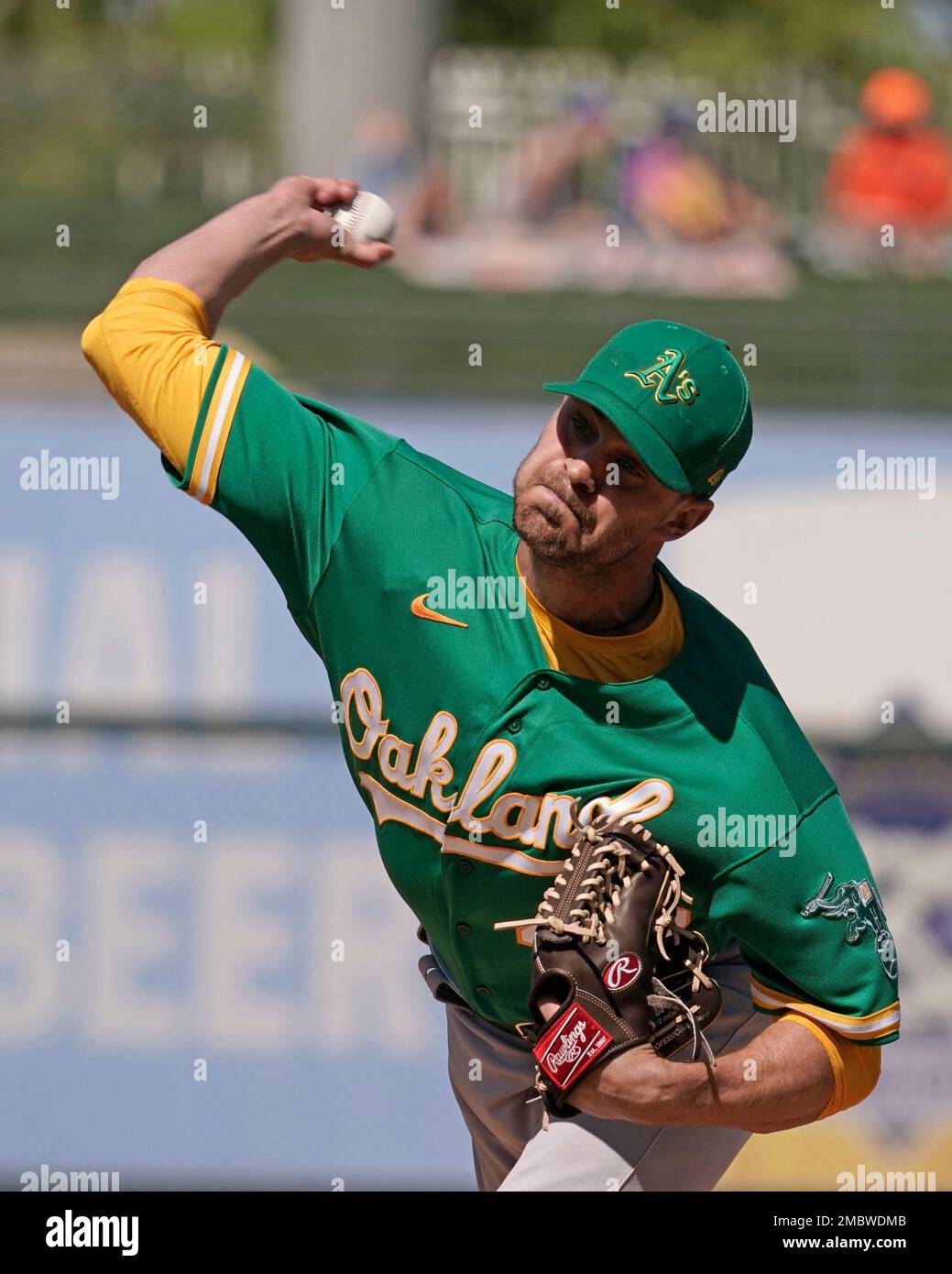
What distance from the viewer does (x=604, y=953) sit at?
313 centimetres

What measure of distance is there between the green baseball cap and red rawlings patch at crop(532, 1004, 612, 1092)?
931 millimetres

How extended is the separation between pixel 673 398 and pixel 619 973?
0.99 metres

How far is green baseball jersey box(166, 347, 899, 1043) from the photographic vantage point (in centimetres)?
324

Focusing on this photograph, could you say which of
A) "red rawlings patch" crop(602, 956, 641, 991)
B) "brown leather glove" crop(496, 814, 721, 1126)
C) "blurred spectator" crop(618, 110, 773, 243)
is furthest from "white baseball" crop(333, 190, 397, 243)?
"blurred spectator" crop(618, 110, 773, 243)

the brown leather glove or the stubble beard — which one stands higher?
the stubble beard

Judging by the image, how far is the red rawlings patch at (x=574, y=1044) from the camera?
311 cm

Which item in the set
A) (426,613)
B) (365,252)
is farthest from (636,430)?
(365,252)

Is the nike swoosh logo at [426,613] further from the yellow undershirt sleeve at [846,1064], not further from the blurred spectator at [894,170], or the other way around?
the blurred spectator at [894,170]

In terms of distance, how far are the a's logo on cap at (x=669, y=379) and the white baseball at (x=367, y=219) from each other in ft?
2.25

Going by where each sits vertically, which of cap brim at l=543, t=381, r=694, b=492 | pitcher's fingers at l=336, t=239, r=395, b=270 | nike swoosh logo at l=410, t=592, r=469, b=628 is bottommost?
nike swoosh logo at l=410, t=592, r=469, b=628

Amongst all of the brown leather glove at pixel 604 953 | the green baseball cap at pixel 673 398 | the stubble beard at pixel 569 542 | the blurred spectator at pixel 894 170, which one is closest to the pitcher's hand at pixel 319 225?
the green baseball cap at pixel 673 398

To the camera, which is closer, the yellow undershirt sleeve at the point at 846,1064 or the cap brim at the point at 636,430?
the cap brim at the point at 636,430

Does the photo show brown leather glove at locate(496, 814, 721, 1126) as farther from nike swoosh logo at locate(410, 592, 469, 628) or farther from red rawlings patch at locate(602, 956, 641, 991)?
nike swoosh logo at locate(410, 592, 469, 628)

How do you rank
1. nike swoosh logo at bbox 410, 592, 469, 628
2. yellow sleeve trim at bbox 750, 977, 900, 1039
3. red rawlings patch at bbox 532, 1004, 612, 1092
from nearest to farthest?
red rawlings patch at bbox 532, 1004, 612, 1092 < yellow sleeve trim at bbox 750, 977, 900, 1039 < nike swoosh logo at bbox 410, 592, 469, 628
